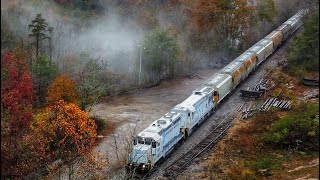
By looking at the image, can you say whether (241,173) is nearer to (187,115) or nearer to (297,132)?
(297,132)

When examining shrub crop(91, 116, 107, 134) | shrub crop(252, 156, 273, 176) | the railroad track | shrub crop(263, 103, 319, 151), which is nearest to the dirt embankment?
shrub crop(91, 116, 107, 134)

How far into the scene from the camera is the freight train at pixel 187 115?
26578mm

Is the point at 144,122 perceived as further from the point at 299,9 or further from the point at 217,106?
the point at 299,9

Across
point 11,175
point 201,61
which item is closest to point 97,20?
point 201,61

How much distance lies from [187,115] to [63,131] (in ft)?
29.5

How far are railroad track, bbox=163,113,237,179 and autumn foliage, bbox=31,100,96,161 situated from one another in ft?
18.7

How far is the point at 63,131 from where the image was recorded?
95.0ft

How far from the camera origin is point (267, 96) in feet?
135

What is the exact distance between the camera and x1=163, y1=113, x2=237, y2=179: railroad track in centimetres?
2772

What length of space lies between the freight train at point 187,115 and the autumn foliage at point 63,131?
4078 millimetres

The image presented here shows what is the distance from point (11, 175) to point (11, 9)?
128 feet

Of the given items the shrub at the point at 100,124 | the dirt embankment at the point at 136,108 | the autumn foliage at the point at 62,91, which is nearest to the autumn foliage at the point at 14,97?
the autumn foliage at the point at 62,91

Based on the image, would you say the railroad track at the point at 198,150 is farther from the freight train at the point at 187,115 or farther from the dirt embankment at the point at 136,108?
the dirt embankment at the point at 136,108

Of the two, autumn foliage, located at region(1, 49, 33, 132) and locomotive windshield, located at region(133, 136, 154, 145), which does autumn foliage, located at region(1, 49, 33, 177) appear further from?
locomotive windshield, located at region(133, 136, 154, 145)
